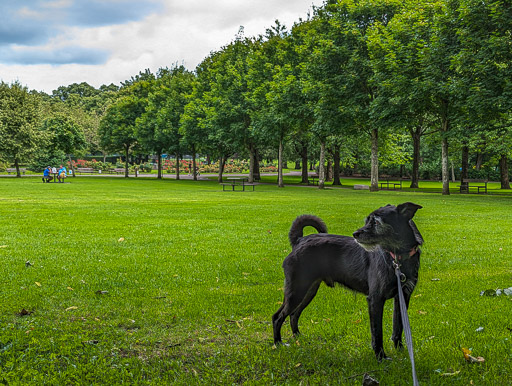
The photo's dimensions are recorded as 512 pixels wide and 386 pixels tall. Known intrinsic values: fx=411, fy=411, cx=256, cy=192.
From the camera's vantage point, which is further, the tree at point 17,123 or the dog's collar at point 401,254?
the tree at point 17,123

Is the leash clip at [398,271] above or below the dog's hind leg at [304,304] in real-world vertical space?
above

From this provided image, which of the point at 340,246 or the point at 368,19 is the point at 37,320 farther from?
the point at 368,19

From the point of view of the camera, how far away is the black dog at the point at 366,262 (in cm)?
326

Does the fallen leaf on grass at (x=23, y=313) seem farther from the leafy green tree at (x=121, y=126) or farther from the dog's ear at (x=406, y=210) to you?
the leafy green tree at (x=121, y=126)

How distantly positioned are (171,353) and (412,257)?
2437 mm

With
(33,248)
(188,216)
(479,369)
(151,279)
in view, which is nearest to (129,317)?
(151,279)

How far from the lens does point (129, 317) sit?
16.4ft

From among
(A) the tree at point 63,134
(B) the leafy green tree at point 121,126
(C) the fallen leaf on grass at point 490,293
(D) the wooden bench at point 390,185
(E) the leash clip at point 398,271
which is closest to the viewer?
(E) the leash clip at point 398,271

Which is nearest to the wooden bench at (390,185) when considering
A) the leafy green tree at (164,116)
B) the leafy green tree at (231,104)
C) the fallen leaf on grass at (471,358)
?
the leafy green tree at (231,104)

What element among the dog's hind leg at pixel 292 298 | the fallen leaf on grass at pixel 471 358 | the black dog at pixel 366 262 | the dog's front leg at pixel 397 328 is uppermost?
the black dog at pixel 366 262

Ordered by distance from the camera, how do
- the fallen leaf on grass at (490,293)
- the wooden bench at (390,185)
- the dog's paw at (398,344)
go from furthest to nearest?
the wooden bench at (390,185) → the fallen leaf on grass at (490,293) → the dog's paw at (398,344)

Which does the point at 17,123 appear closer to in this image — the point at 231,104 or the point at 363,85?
the point at 231,104

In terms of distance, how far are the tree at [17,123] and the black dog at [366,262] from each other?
53794 millimetres

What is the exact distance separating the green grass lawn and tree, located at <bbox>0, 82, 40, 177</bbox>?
1817 inches
